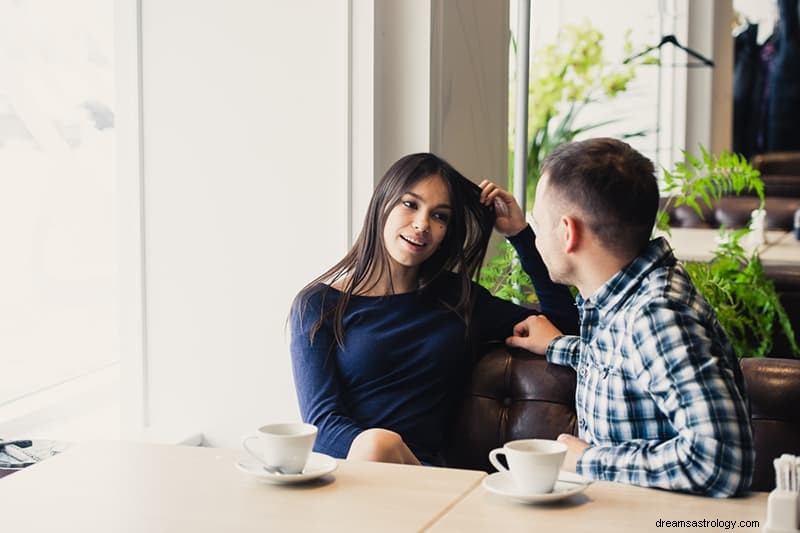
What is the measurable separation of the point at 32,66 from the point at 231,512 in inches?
74.7

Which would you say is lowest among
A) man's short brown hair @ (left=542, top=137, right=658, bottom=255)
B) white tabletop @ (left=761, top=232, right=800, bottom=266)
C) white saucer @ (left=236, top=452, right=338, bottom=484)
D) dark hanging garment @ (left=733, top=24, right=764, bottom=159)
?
white tabletop @ (left=761, top=232, right=800, bottom=266)

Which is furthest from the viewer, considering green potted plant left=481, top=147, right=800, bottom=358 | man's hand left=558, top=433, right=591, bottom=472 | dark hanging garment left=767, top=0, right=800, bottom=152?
dark hanging garment left=767, top=0, right=800, bottom=152

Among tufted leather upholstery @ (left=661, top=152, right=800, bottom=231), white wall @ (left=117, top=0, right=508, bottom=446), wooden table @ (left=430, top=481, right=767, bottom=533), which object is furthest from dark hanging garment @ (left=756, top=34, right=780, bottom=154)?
wooden table @ (left=430, top=481, right=767, bottom=533)

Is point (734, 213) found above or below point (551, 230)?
below

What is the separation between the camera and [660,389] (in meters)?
1.73

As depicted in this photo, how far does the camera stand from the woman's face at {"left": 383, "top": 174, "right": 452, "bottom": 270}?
2.46m

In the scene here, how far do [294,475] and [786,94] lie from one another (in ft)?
35.6

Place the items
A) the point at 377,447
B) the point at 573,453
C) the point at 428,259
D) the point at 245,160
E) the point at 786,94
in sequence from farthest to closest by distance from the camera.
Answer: the point at 786,94, the point at 245,160, the point at 428,259, the point at 377,447, the point at 573,453

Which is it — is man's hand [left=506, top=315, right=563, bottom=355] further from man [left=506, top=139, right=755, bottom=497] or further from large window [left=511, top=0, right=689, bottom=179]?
large window [left=511, top=0, right=689, bottom=179]

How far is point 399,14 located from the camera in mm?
3051

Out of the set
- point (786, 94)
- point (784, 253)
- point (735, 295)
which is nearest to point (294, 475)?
point (735, 295)

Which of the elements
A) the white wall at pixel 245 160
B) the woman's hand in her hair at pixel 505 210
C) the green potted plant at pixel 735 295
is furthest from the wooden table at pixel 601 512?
the white wall at pixel 245 160

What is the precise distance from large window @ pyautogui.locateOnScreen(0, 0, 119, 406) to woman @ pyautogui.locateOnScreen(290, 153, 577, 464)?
1.02m

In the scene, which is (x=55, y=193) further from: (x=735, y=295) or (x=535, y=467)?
(x=535, y=467)
